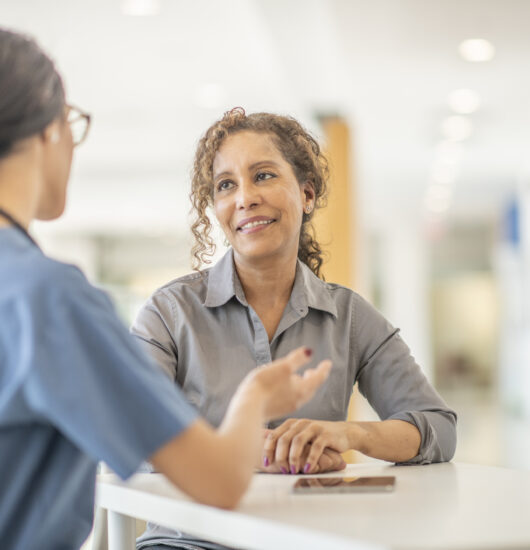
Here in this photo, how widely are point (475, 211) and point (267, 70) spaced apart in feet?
27.4

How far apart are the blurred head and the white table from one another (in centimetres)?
48

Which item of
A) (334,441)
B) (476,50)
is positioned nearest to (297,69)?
(476,50)

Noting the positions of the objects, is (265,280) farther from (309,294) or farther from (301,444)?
(301,444)

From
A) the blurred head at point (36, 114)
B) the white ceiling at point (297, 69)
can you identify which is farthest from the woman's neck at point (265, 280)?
the white ceiling at point (297, 69)

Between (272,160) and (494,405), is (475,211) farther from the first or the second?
(272,160)

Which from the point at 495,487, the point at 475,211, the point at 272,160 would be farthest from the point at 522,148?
the point at 495,487

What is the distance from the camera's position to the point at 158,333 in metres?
1.73

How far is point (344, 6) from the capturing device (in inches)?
178

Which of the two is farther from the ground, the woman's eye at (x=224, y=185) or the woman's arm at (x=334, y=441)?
the woman's eye at (x=224, y=185)

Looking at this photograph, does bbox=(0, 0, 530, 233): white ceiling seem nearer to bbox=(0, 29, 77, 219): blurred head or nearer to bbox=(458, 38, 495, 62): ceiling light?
bbox=(458, 38, 495, 62): ceiling light

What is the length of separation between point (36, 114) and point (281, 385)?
1.65ft

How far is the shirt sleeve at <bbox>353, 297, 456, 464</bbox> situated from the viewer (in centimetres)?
167

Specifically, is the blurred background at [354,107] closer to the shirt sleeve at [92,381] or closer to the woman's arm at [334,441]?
the shirt sleeve at [92,381]

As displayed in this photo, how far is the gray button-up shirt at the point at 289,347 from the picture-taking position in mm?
1701
